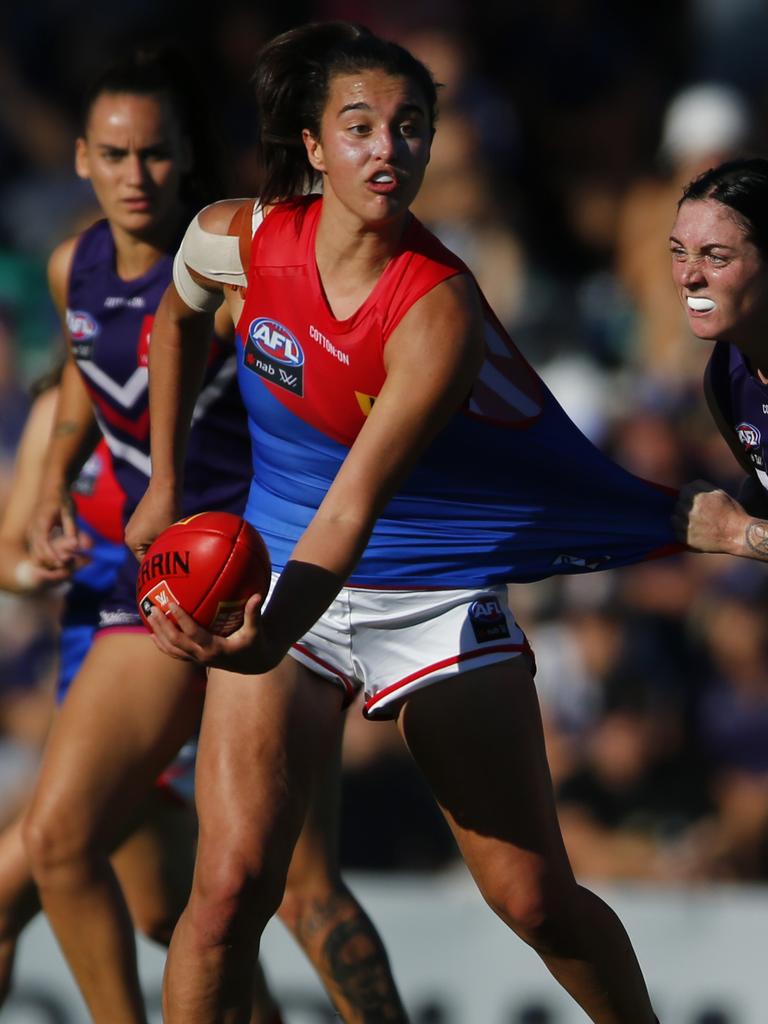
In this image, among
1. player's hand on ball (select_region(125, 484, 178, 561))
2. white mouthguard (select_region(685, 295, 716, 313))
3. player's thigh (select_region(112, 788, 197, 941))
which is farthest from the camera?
player's thigh (select_region(112, 788, 197, 941))

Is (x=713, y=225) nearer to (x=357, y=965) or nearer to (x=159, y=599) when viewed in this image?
(x=159, y=599)

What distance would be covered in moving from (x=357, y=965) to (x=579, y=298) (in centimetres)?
505

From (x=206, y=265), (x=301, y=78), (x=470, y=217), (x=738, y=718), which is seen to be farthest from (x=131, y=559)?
(x=470, y=217)

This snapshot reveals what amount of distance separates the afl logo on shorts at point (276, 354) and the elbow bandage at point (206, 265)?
145 mm

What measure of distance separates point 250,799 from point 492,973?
2849 millimetres

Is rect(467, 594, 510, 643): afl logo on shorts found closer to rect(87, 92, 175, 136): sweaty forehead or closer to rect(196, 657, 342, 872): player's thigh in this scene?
rect(196, 657, 342, 872): player's thigh

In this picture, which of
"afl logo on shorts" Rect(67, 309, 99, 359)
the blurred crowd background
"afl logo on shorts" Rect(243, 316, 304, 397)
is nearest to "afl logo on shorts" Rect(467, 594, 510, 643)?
"afl logo on shorts" Rect(243, 316, 304, 397)

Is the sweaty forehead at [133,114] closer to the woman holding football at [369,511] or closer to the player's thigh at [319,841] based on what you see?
the woman holding football at [369,511]

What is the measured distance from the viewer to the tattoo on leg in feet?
14.2

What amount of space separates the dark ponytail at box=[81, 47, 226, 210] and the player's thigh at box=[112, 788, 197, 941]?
5.55 ft

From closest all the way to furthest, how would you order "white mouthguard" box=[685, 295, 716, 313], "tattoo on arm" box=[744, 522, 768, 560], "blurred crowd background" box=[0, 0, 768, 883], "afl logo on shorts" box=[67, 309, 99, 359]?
"white mouthguard" box=[685, 295, 716, 313] < "tattoo on arm" box=[744, 522, 768, 560] < "afl logo on shorts" box=[67, 309, 99, 359] < "blurred crowd background" box=[0, 0, 768, 883]

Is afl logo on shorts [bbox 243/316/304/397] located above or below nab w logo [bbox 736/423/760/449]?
above

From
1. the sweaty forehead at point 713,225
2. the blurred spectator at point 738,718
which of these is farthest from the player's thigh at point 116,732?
the blurred spectator at point 738,718

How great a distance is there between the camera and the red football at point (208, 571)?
10.4 ft
